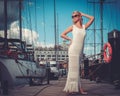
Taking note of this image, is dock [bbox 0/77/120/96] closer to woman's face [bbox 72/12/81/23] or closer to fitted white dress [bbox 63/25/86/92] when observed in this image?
fitted white dress [bbox 63/25/86/92]

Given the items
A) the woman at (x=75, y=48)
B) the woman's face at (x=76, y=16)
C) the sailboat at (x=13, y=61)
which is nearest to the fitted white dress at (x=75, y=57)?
the woman at (x=75, y=48)

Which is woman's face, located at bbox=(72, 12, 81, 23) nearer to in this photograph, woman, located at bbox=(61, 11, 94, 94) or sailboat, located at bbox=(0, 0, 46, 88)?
woman, located at bbox=(61, 11, 94, 94)

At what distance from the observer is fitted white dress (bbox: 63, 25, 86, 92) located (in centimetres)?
677

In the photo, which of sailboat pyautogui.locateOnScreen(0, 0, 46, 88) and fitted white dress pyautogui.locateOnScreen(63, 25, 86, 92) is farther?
sailboat pyautogui.locateOnScreen(0, 0, 46, 88)

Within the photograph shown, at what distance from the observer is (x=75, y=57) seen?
6.81m

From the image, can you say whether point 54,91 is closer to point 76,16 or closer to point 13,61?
point 76,16

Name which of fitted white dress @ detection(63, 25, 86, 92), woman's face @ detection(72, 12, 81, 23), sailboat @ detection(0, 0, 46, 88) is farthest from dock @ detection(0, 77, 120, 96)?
woman's face @ detection(72, 12, 81, 23)

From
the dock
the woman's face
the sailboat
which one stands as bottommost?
the dock

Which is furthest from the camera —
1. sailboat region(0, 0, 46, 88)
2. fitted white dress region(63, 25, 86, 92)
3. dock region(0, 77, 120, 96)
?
sailboat region(0, 0, 46, 88)

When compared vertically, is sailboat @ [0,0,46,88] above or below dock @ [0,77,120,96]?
above

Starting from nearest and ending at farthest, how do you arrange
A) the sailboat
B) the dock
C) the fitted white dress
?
the fitted white dress < the dock < the sailboat

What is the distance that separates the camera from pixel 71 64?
6.88 m

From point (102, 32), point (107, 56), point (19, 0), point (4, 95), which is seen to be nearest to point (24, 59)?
point (107, 56)

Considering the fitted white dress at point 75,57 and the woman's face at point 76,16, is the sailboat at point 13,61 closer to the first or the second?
the fitted white dress at point 75,57
